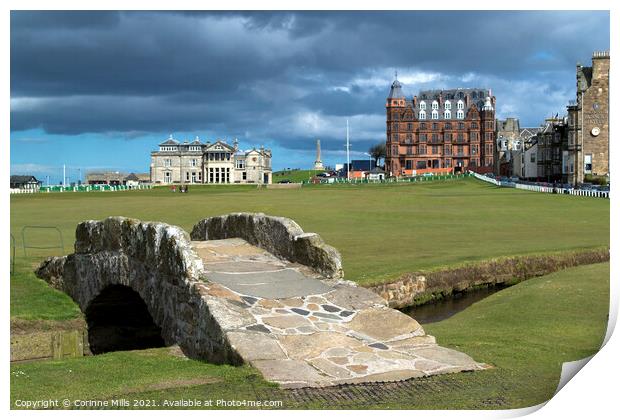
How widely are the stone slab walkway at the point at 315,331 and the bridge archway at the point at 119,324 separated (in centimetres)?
492

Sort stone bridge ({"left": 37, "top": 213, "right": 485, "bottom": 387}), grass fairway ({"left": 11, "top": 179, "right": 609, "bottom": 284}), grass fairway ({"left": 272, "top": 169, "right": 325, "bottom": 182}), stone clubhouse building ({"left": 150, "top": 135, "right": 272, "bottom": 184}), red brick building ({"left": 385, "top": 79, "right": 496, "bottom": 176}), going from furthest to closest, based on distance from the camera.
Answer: grass fairway ({"left": 272, "top": 169, "right": 325, "bottom": 182})
red brick building ({"left": 385, "top": 79, "right": 496, "bottom": 176})
stone clubhouse building ({"left": 150, "top": 135, "right": 272, "bottom": 184})
grass fairway ({"left": 11, "top": 179, "right": 609, "bottom": 284})
stone bridge ({"left": 37, "top": 213, "right": 485, "bottom": 387})

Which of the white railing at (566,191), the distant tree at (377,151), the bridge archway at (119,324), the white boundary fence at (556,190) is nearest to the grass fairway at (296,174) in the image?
the distant tree at (377,151)

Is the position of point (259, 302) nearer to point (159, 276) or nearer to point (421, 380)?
point (159, 276)

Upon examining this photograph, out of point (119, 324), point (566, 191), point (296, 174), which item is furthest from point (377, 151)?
point (119, 324)

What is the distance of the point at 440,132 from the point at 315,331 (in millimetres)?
130665

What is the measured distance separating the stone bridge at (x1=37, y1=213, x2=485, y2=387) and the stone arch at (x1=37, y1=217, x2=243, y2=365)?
2 cm

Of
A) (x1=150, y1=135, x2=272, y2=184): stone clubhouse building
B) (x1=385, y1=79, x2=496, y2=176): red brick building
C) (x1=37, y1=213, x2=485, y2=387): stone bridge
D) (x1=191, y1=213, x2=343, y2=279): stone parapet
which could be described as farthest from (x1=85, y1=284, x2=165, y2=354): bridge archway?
(x1=385, y1=79, x2=496, y2=176): red brick building

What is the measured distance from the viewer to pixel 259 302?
39.2 feet

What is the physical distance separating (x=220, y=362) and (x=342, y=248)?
19.1m

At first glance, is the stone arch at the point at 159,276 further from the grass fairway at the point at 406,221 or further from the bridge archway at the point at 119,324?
the grass fairway at the point at 406,221

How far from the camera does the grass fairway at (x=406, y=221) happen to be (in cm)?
2691

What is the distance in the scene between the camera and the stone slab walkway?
31.6ft

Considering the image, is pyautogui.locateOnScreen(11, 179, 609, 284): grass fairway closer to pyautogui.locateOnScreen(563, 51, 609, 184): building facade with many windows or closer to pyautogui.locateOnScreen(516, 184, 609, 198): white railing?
pyautogui.locateOnScreen(516, 184, 609, 198): white railing
